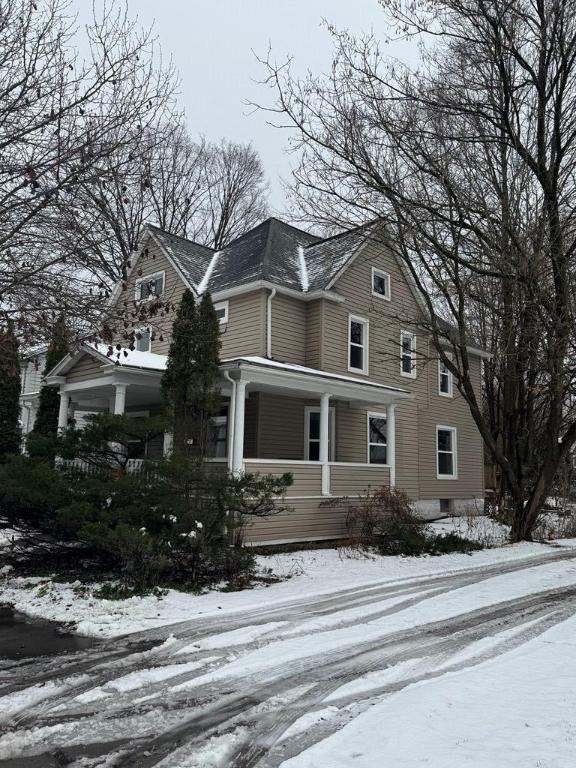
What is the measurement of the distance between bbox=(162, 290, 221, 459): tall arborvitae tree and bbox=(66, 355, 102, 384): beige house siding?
278cm

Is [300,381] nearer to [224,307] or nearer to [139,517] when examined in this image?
[224,307]

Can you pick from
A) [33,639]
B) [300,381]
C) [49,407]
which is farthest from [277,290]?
[33,639]

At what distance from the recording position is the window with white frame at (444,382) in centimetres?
2161

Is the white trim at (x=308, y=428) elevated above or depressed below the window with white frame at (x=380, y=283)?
below

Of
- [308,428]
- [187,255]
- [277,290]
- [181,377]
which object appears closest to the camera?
[181,377]

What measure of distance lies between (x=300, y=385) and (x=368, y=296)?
593cm

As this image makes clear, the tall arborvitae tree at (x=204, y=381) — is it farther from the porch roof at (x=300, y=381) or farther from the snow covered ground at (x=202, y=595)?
the snow covered ground at (x=202, y=595)

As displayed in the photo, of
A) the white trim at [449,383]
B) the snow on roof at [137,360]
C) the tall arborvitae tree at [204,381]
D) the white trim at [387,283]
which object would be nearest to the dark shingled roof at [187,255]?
the snow on roof at [137,360]

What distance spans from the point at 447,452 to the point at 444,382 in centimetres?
252

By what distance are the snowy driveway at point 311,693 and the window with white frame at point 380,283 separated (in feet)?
41.2

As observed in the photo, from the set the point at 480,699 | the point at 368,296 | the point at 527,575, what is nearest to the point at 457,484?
the point at 368,296

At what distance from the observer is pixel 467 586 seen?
29.8 ft

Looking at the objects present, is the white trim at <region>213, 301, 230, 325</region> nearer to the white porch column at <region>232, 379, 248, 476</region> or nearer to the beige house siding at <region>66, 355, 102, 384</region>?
the beige house siding at <region>66, 355, 102, 384</region>

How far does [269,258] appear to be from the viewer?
1705cm
